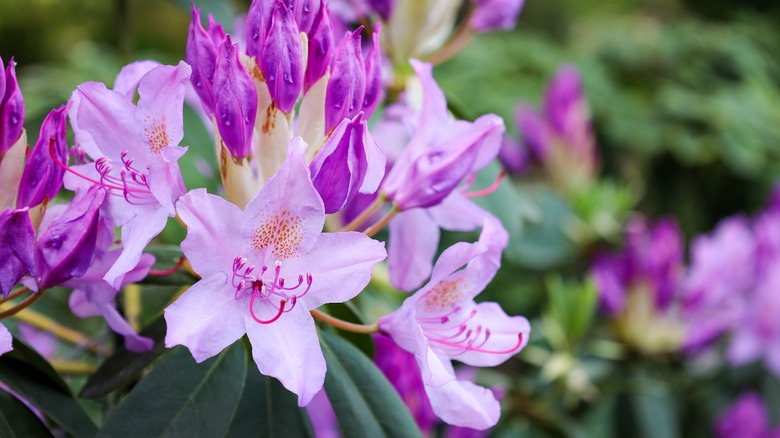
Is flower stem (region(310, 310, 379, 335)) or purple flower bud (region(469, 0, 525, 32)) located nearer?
flower stem (region(310, 310, 379, 335))

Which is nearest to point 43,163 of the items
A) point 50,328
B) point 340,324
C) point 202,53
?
point 202,53

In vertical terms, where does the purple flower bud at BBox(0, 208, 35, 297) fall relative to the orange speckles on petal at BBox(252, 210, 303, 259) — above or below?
above

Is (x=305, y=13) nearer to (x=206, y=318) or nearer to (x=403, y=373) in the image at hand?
(x=206, y=318)

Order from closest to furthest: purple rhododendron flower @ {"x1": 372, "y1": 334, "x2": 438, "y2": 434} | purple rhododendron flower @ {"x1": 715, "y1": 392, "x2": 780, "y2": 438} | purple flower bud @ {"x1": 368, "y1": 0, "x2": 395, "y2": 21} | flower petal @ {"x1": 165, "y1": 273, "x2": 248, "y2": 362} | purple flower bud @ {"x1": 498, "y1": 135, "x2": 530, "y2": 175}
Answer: flower petal @ {"x1": 165, "y1": 273, "x2": 248, "y2": 362} < purple rhododendron flower @ {"x1": 372, "y1": 334, "x2": 438, "y2": 434} < purple flower bud @ {"x1": 368, "y1": 0, "x2": 395, "y2": 21} < purple rhododendron flower @ {"x1": 715, "y1": 392, "x2": 780, "y2": 438} < purple flower bud @ {"x1": 498, "y1": 135, "x2": 530, "y2": 175}

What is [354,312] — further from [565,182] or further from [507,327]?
[565,182]

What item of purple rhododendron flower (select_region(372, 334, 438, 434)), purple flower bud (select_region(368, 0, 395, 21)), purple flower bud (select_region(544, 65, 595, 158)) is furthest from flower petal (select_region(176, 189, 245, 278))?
purple flower bud (select_region(544, 65, 595, 158))

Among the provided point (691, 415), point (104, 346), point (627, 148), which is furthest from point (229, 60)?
point (627, 148)

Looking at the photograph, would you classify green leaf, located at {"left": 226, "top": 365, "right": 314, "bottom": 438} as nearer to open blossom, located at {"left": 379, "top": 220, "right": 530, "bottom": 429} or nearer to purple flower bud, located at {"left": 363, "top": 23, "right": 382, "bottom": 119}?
open blossom, located at {"left": 379, "top": 220, "right": 530, "bottom": 429}
